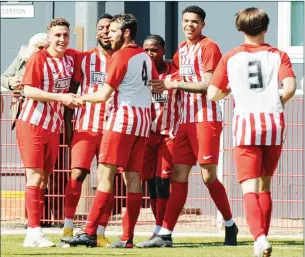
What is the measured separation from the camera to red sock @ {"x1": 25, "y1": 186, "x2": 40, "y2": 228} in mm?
12586

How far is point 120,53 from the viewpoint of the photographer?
12.2m

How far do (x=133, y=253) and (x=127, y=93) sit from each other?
4.93 ft

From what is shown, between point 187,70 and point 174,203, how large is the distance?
4.18 feet

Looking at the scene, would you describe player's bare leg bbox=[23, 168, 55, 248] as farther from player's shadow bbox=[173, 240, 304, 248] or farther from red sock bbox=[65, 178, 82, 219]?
player's shadow bbox=[173, 240, 304, 248]

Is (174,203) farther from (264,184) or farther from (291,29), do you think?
(291,29)

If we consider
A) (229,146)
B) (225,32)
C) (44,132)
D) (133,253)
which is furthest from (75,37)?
(133,253)

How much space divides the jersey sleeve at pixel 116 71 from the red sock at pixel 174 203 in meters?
1.34

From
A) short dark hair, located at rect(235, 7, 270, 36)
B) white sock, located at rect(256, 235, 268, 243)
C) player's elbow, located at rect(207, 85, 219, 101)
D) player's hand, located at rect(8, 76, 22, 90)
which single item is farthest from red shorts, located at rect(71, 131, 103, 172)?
white sock, located at rect(256, 235, 268, 243)

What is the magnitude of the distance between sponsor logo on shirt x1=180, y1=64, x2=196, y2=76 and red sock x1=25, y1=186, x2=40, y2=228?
1776 millimetres

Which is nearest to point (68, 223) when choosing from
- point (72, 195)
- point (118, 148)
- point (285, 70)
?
point (72, 195)

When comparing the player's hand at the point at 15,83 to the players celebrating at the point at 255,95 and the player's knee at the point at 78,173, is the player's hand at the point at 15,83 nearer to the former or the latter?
the player's knee at the point at 78,173

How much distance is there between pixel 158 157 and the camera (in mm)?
13500

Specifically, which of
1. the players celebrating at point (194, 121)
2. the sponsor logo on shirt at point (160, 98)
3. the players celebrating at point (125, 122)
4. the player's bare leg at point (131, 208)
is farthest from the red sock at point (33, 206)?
the sponsor logo on shirt at point (160, 98)

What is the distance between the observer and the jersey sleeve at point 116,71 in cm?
1209
